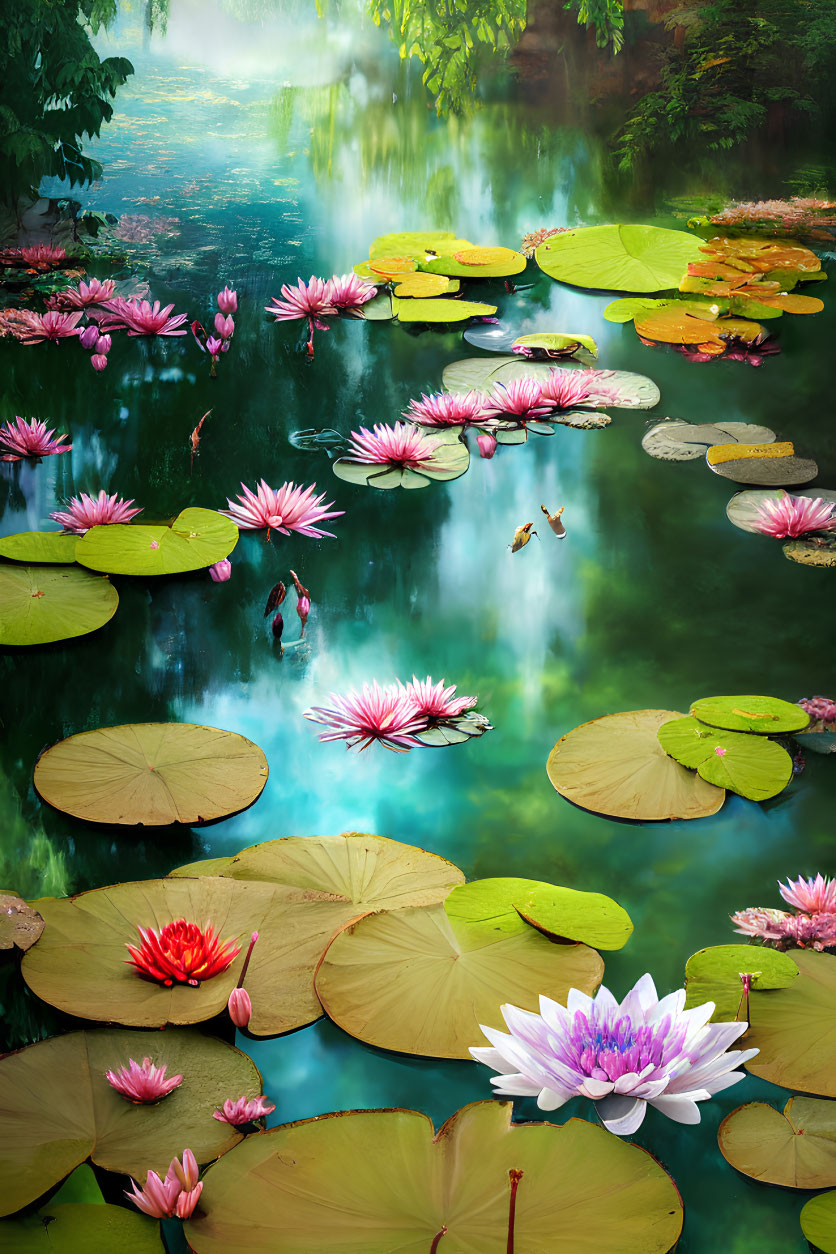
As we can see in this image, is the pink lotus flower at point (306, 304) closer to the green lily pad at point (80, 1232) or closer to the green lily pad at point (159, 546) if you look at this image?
the green lily pad at point (159, 546)

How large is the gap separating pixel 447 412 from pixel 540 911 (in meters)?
1.21

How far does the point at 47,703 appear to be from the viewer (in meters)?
1.24

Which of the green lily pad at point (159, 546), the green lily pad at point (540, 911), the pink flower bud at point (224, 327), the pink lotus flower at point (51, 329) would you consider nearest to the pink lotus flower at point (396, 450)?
the green lily pad at point (159, 546)

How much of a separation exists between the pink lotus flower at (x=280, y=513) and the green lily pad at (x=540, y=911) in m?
0.79

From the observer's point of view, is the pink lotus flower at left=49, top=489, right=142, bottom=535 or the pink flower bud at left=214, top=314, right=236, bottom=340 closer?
the pink lotus flower at left=49, top=489, right=142, bottom=535

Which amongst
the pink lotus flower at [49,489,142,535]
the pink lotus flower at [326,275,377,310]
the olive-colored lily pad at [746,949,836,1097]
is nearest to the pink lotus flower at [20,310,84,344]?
the pink lotus flower at [326,275,377,310]

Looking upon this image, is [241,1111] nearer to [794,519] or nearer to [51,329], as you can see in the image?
[794,519]

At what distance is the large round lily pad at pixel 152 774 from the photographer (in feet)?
3.43

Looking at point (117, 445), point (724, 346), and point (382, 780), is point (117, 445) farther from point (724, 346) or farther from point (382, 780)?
point (724, 346)

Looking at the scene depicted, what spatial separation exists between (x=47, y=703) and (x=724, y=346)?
1.63m

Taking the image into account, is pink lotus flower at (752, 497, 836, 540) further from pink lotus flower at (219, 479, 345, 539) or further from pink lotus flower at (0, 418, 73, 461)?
pink lotus flower at (0, 418, 73, 461)

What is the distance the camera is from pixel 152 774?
1.08 metres

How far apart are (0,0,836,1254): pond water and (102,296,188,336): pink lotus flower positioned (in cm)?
9

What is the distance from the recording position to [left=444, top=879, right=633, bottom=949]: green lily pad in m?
0.89
